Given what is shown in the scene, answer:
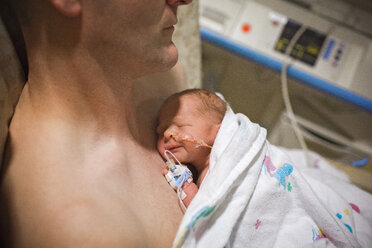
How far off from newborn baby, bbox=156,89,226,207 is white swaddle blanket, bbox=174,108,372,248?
2.1 inches

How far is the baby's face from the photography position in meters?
0.74

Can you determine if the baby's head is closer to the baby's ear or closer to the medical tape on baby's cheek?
the medical tape on baby's cheek

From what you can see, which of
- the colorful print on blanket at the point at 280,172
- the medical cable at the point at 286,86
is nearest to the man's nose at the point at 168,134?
the colorful print on blanket at the point at 280,172

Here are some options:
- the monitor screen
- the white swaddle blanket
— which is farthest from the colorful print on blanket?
the monitor screen

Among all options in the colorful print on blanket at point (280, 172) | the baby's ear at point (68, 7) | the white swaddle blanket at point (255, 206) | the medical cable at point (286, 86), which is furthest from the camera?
the medical cable at point (286, 86)

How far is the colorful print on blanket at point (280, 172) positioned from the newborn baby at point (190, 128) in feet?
0.55

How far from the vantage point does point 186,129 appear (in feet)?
2.48

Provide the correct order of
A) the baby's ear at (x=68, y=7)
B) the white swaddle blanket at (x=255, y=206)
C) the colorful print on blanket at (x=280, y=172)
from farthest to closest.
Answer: the colorful print on blanket at (x=280, y=172), the white swaddle blanket at (x=255, y=206), the baby's ear at (x=68, y=7)

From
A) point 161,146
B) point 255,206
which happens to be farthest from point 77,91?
point 255,206

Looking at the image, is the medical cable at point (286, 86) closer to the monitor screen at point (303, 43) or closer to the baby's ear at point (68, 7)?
the monitor screen at point (303, 43)

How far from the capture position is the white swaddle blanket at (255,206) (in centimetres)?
57

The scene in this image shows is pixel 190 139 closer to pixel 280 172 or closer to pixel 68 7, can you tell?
pixel 280 172

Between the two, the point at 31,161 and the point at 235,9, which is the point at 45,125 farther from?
the point at 235,9

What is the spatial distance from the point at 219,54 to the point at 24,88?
44.3 inches
